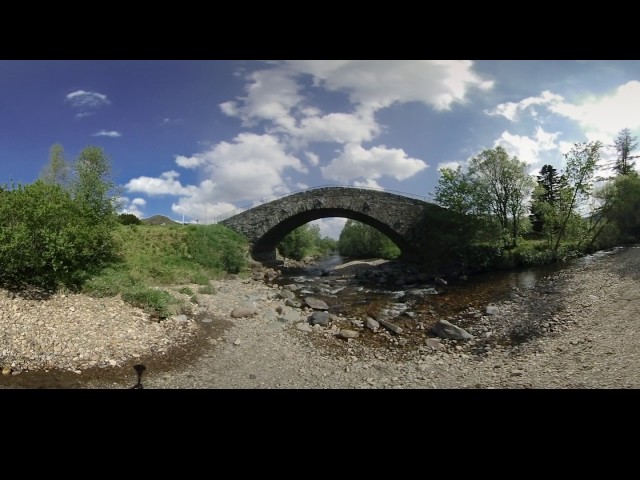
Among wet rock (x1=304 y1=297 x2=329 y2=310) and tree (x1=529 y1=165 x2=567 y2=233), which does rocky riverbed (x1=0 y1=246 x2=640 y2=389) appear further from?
tree (x1=529 y1=165 x2=567 y2=233)

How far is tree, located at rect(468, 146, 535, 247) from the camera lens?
57.1 feet

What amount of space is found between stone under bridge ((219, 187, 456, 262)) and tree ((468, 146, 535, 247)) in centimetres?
311

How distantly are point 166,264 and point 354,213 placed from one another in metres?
13.8

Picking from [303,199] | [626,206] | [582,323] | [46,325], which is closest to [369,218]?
[303,199]

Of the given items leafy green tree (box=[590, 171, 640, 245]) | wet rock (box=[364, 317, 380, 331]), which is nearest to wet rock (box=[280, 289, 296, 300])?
wet rock (box=[364, 317, 380, 331])

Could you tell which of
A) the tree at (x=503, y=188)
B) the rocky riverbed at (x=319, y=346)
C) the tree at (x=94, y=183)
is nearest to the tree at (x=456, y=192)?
the tree at (x=503, y=188)

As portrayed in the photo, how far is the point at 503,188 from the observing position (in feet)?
58.6

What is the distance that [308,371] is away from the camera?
6.93 metres

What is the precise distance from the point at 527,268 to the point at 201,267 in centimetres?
1620

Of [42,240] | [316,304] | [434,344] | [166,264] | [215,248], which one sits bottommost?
[434,344]

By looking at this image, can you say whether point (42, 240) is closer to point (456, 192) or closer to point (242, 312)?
point (242, 312)

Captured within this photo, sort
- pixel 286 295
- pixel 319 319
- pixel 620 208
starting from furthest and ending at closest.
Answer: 1. pixel 620 208
2. pixel 286 295
3. pixel 319 319

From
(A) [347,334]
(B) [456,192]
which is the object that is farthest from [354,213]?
(A) [347,334]
